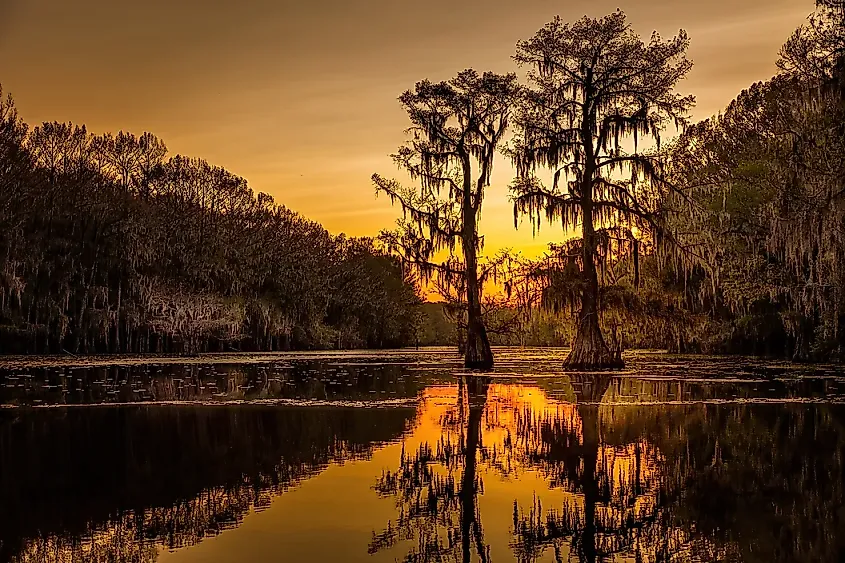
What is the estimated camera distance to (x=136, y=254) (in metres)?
55.8

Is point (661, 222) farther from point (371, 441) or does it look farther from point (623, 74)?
point (371, 441)

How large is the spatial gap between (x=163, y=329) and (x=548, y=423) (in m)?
45.9

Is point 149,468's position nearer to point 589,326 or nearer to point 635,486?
point 635,486

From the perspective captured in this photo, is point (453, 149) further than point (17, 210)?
No

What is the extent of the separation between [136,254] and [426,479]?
4995 cm

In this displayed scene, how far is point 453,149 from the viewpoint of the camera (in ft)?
116

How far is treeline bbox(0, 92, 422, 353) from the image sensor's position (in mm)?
48250

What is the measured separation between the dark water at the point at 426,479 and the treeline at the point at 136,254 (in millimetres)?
19842

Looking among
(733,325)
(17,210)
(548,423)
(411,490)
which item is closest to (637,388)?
(548,423)

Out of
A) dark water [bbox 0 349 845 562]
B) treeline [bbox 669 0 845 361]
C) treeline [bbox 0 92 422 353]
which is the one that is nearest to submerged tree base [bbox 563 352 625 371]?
treeline [bbox 669 0 845 361]

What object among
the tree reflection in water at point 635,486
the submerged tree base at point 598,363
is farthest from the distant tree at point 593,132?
the tree reflection in water at point 635,486

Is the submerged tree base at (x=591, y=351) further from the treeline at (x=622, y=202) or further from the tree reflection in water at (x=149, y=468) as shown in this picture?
the tree reflection in water at (x=149, y=468)

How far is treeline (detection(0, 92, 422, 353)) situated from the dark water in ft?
65.1

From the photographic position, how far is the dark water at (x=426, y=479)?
7.04 m
